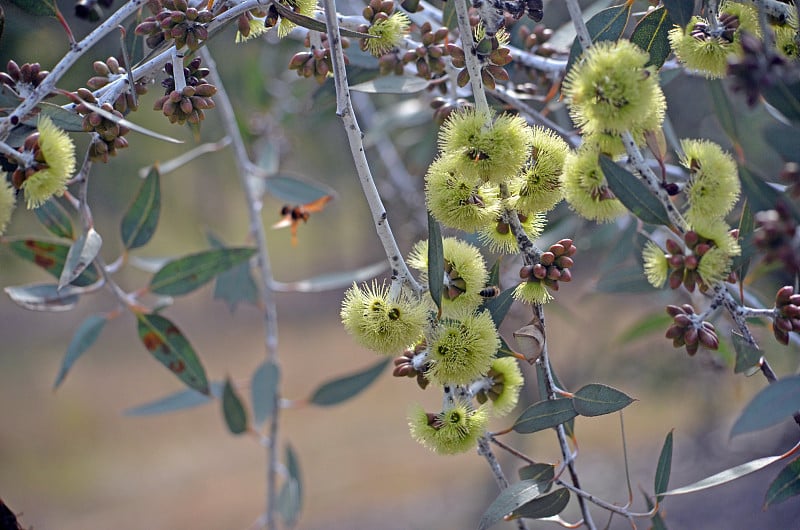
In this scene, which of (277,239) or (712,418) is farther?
(277,239)

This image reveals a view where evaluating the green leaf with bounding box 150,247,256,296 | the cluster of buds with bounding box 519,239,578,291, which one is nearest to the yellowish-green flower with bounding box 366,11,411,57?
the cluster of buds with bounding box 519,239,578,291

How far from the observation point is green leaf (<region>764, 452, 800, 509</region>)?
1.96 feet

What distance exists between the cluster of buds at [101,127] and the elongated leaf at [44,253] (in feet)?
1.29

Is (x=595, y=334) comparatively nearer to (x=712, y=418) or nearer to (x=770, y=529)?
(x=712, y=418)

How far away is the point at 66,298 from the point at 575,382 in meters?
1.59

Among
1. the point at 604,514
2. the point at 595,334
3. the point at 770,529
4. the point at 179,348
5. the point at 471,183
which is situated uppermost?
the point at 471,183

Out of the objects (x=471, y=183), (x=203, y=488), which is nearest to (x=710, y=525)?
(x=471, y=183)

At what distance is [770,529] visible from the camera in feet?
6.19

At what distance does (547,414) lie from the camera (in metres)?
0.63

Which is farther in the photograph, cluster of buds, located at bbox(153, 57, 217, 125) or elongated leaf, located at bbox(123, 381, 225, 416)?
elongated leaf, located at bbox(123, 381, 225, 416)

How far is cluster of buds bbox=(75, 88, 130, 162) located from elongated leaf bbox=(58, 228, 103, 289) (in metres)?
0.09

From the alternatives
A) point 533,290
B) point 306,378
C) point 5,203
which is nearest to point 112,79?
point 5,203

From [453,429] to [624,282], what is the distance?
2.03 feet

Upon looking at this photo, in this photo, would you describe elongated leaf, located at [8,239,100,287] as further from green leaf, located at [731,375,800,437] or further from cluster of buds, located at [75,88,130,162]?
green leaf, located at [731,375,800,437]
